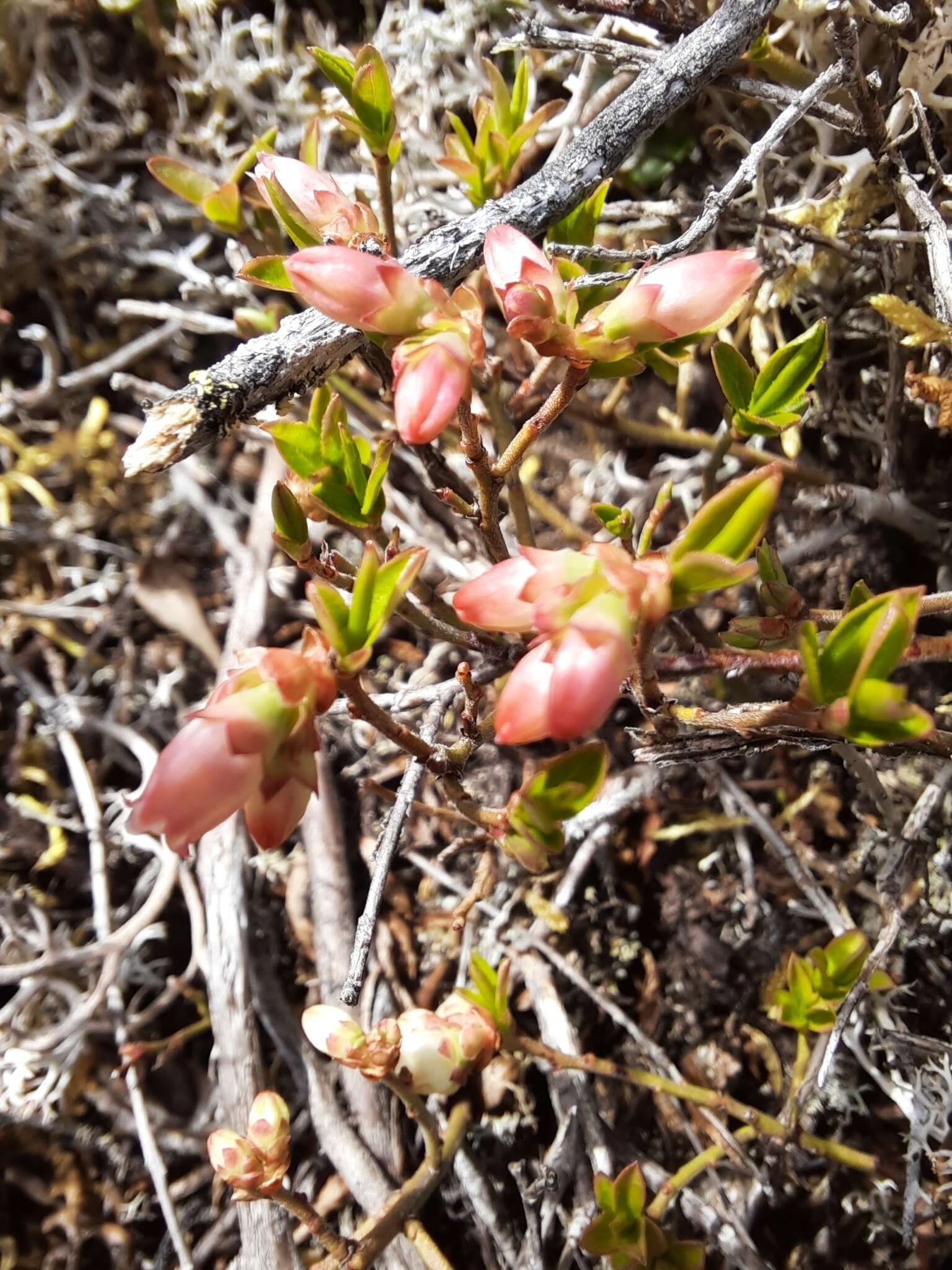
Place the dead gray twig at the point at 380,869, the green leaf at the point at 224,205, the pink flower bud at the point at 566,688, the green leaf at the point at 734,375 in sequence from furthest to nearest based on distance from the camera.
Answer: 1. the green leaf at the point at 224,205
2. the green leaf at the point at 734,375
3. the dead gray twig at the point at 380,869
4. the pink flower bud at the point at 566,688

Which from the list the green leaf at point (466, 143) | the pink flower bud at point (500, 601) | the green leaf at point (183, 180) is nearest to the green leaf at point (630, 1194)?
the pink flower bud at point (500, 601)

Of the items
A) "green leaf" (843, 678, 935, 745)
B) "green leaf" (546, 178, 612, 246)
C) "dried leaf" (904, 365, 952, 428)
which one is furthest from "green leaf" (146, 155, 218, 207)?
"green leaf" (843, 678, 935, 745)

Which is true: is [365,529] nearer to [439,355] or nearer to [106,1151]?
[439,355]

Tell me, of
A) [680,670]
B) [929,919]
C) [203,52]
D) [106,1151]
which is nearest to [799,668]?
[680,670]

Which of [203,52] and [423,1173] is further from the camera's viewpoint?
[203,52]

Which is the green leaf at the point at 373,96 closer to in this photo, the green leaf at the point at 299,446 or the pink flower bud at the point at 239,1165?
the green leaf at the point at 299,446

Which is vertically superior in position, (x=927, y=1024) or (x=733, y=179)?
(x=733, y=179)
